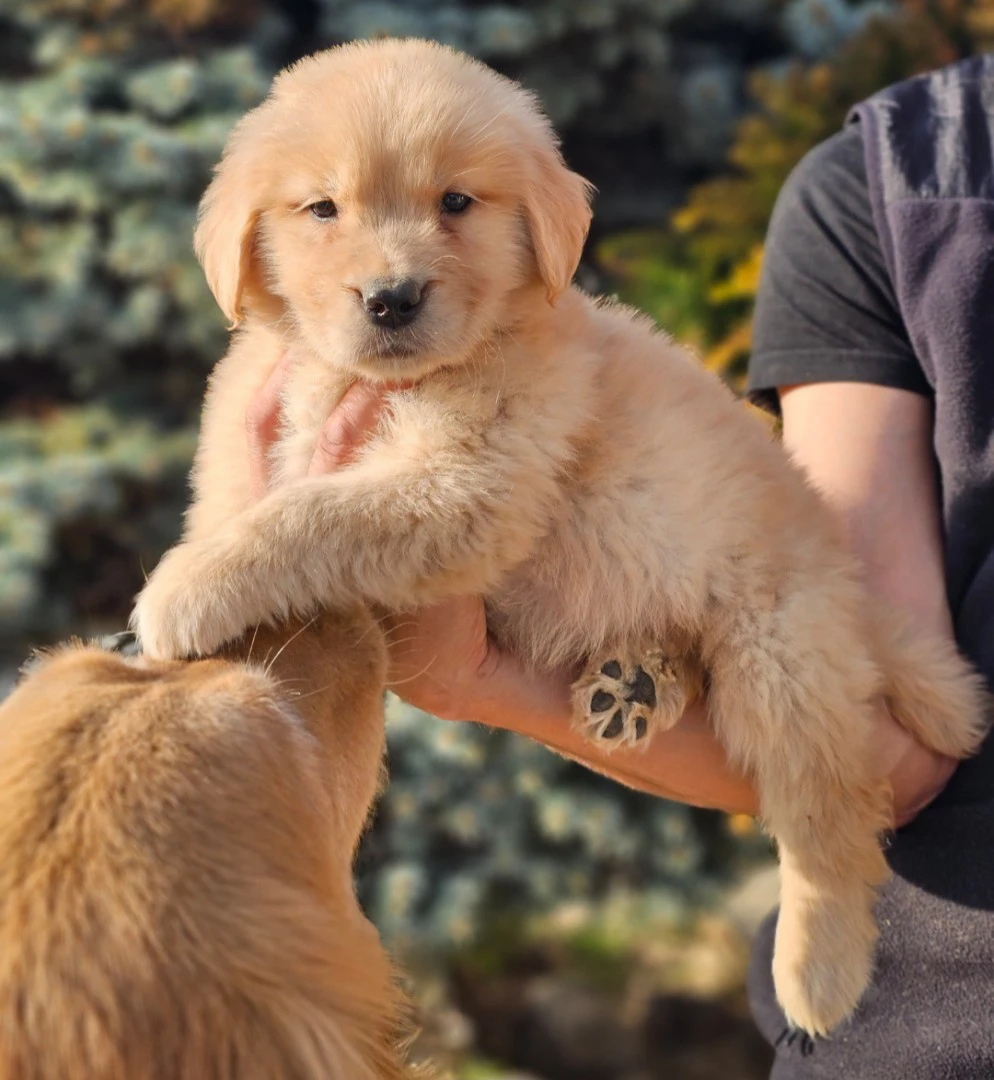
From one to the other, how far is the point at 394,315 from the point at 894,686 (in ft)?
3.43

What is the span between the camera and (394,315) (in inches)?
71.2

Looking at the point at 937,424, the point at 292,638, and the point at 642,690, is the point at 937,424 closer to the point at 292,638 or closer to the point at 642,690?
the point at 642,690

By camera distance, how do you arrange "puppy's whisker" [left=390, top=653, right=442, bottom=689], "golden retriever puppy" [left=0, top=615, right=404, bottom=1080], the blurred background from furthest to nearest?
1. the blurred background
2. "puppy's whisker" [left=390, top=653, right=442, bottom=689]
3. "golden retriever puppy" [left=0, top=615, right=404, bottom=1080]

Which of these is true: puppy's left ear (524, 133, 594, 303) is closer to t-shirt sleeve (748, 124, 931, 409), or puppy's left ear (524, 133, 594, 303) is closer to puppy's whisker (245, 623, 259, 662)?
t-shirt sleeve (748, 124, 931, 409)

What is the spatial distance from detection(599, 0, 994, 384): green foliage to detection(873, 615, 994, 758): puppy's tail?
66.1 inches

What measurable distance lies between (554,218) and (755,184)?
2.14 meters

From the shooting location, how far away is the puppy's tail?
208 centimetres

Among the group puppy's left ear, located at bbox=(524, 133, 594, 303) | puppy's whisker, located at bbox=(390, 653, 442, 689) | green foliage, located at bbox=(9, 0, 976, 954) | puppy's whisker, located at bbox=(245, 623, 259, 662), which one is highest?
puppy's left ear, located at bbox=(524, 133, 594, 303)

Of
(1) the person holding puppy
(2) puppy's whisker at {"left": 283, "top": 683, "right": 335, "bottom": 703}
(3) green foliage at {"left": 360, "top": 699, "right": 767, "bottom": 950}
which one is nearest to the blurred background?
(3) green foliage at {"left": 360, "top": 699, "right": 767, "bottom": 950}

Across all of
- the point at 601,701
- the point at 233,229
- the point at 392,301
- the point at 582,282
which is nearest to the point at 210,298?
the point at 582,282

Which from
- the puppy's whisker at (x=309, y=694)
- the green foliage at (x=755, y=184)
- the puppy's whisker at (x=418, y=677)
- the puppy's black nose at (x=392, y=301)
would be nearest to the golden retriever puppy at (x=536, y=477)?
the puppy's black nose at (x=392, y=301)

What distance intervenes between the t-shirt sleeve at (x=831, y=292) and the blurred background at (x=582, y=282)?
56.5 inches

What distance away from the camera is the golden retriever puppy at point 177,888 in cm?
118

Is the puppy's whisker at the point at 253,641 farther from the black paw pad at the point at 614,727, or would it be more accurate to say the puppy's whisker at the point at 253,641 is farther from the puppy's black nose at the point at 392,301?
the black paw pad at the point at 614,727
